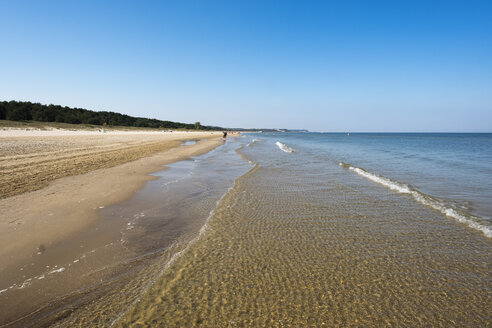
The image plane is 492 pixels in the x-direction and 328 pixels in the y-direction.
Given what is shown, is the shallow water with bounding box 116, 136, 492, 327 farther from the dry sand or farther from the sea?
the dry sand

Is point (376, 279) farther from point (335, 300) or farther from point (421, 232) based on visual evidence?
point (421, 232)

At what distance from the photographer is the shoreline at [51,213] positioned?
4.40m

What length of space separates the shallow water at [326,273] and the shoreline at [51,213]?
2.77 m

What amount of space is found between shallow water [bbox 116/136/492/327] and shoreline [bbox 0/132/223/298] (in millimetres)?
2770

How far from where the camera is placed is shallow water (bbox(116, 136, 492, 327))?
2877 mm

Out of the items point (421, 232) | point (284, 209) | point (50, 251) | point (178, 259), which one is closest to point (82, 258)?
point (50, 251)

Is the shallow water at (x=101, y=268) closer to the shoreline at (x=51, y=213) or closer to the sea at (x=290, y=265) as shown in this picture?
the sea at (x=290, y=265)

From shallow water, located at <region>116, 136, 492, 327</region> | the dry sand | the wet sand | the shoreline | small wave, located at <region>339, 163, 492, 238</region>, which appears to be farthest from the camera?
small wave, located at <region>339, 163, 492, 238</region>

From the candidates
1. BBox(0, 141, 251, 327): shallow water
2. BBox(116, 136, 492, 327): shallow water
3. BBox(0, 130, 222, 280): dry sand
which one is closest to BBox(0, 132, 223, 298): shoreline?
BBox(0, 130, 222, 280): dry sand

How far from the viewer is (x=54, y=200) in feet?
24.1

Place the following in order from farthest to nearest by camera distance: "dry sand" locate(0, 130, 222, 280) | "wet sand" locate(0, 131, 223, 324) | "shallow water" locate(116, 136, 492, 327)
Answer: "dry sand" locate(0, 130, 222, 280), "wet sand" locate(0, 131, 223, 324), "shallow water" locate(116, 136, 492, 327)

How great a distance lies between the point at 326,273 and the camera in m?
3.77

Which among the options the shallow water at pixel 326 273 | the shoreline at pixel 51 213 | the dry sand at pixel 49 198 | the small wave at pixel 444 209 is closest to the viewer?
the shallow water at pixel 326 273

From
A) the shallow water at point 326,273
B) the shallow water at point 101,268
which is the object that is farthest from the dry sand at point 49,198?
the shallow water at point 326,273
